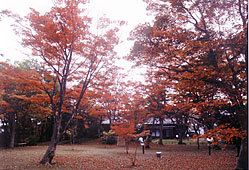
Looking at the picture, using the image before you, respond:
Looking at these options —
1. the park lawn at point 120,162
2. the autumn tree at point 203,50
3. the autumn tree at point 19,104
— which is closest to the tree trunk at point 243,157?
the autumn tree at point 203,50

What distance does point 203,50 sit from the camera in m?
5.08

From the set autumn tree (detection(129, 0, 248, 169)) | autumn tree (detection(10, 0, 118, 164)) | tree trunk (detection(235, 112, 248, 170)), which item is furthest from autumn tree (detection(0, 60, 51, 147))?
tree trunk (detection(235, 112, 248, 170))

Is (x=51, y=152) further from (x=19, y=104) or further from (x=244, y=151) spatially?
(x=19, y=104)

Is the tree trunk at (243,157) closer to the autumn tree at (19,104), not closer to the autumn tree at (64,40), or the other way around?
the autumn tree at (64,40)

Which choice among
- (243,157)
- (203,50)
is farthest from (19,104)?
(243,157)

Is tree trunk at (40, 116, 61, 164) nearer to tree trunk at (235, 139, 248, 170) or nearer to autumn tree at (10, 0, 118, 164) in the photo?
autumn tree at (10, 0, 118, 164)

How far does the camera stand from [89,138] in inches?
856

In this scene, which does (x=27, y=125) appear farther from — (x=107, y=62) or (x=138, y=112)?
(x=107, y=62)

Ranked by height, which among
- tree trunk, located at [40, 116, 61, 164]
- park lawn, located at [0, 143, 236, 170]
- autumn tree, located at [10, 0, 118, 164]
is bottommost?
park lawn, located at [0, 143, 236, 170]

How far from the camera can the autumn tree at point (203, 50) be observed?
439cm

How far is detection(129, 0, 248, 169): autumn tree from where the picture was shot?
173 inches

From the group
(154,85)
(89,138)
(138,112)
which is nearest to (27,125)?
(89,138)

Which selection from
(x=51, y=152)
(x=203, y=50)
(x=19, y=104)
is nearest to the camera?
(x=203, y=50)

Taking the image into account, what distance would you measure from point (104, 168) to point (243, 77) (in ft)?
14.8
